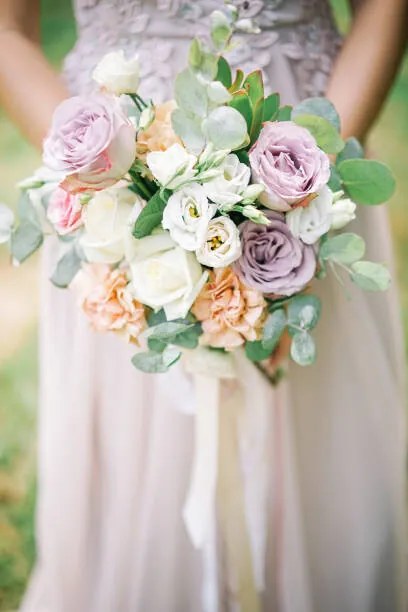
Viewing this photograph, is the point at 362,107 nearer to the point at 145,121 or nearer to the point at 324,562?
the point at 145,121

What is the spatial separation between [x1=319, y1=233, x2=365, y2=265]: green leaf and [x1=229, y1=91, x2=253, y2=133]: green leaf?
156 millimetres

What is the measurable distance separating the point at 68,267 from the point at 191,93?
254 millimetres

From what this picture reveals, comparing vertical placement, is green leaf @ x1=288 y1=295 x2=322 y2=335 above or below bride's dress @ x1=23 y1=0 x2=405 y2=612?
above

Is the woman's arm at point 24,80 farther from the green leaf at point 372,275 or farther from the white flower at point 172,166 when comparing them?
the green leaf at point 372,275

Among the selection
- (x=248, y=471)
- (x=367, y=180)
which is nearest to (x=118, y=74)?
(x=367, y=180)

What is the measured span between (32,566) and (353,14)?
127 centimetres

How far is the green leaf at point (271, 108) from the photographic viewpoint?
2.28 feet

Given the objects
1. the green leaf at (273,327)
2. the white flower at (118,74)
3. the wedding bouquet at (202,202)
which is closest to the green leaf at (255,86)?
the wedding bouquet at (202,202)

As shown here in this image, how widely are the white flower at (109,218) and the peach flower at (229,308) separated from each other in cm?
10

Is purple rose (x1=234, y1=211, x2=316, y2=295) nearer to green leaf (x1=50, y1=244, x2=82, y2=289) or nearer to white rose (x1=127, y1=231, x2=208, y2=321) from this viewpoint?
white rose (x1=127, y1=231, x2=208, y2=321)

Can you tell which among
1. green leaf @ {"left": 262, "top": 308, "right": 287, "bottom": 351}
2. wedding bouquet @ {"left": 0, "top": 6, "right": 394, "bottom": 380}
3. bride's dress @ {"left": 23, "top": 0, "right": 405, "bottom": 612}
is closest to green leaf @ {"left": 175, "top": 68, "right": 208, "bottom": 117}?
wedding bouquet @ {"left": 0, "top": 6, "right": 394, "bottom": 380}

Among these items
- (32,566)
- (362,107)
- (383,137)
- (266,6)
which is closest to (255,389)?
(362,107)

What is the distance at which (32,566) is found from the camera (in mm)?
1501

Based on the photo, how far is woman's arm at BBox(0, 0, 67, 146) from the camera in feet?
2.83
